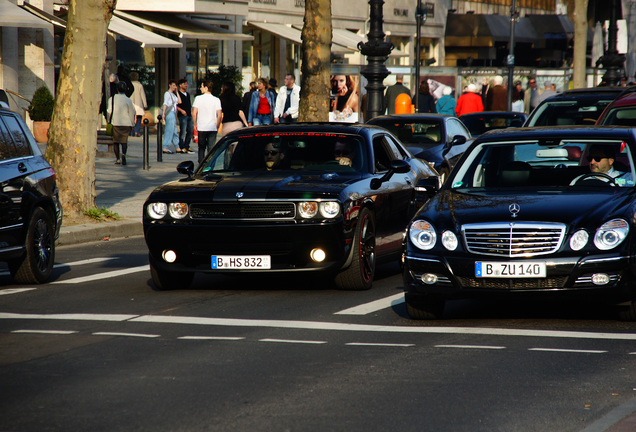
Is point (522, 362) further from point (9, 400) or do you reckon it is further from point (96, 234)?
point (96, 234)

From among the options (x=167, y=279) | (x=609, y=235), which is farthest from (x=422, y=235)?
(x=167, y=279)

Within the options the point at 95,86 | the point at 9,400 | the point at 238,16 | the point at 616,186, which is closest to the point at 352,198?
the point at 616,186

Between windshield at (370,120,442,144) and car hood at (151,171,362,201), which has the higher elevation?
windshield at (370,120,442,144)

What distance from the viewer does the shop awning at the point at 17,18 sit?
29.9 m

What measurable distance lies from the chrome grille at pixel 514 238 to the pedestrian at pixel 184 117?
23223 millimetres

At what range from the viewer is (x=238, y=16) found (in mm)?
46781

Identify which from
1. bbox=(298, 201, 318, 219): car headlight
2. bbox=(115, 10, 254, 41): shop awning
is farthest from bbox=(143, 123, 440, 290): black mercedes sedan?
bbox=(115, 10, 254, 41): shop awning

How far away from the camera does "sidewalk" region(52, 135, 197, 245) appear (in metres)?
16.3

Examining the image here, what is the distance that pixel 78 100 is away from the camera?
1675cm

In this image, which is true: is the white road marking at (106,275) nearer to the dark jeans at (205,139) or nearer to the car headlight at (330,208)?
the car headlight at (330,208)

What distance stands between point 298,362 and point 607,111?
8.96 m

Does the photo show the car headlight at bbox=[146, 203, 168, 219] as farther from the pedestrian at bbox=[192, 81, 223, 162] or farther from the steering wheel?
the pedestrian at bbox=[192, 81, 223, 162]

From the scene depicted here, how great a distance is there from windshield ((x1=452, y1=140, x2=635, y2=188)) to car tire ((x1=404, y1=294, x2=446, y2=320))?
1216mm

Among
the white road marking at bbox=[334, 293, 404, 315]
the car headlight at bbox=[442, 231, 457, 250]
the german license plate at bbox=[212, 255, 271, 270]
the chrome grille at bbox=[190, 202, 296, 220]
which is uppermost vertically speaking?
the chrome grille at bbox=[190, 202, 296, 220]
